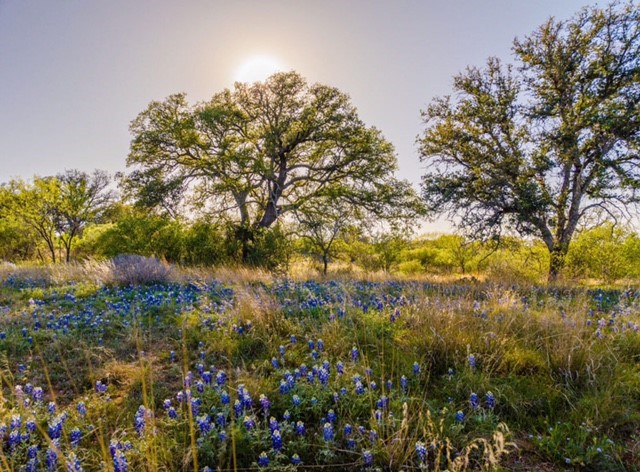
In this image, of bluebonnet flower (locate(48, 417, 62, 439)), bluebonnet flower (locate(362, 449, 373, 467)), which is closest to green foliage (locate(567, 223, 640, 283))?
bluebonnet flower (locate(362, 449, 373, 467))

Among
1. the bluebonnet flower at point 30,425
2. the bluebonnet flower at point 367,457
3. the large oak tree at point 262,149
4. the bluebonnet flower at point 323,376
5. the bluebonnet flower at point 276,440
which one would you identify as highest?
the large oak tree at point 262,149

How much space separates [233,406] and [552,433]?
2.33 meters

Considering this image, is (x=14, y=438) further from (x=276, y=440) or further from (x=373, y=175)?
(x=373, y=175)

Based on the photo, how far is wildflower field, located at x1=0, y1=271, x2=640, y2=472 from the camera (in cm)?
227

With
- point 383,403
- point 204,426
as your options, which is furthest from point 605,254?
point 204,426

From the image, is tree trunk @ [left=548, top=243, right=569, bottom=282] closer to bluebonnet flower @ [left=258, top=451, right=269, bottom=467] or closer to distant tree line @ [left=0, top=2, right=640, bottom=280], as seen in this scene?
distant tree line @ [left=0, top=2, right=640, bottom=280]

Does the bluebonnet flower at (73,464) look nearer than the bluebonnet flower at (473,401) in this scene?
Yes

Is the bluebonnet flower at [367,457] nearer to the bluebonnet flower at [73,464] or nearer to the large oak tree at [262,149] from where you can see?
the bluebonnet flower at [73,464]

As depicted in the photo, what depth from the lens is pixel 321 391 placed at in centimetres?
287

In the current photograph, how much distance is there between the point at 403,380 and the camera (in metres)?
2.89

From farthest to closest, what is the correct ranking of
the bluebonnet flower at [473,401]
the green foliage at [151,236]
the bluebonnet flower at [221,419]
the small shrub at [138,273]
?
the green foliage at [151,236] → the small shrub at [138,273] → the bluebonnet flower at [473,401] → the bluebonnet flower at [221,419]

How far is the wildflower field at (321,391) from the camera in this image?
89.3 inches

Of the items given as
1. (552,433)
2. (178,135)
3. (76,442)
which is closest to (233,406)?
(76,442)

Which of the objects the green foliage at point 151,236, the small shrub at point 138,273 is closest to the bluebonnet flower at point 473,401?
the small shrub at point 138,273
